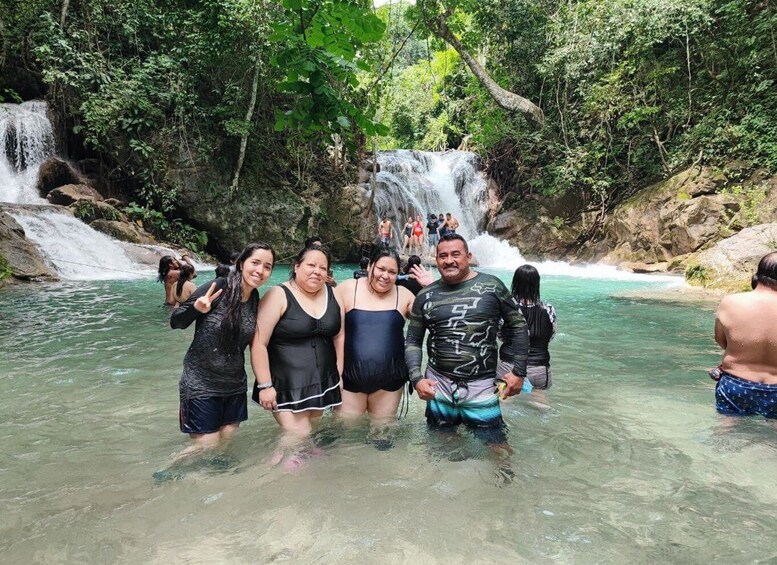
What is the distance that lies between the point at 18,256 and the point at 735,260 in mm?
16555

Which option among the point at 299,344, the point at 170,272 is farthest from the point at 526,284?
the point at 170,272

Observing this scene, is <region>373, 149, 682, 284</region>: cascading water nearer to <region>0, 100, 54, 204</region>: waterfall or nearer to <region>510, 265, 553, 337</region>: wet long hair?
<region>0, 100, 54, 204</region>: waterfall

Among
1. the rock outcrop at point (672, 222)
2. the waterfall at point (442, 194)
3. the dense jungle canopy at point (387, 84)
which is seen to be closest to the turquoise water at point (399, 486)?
the rock outcrop at point (672, 222)

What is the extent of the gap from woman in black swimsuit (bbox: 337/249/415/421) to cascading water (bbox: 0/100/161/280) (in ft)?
39.7

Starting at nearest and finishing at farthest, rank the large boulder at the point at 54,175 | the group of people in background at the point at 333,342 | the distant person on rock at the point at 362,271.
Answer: the group of people in background at the point at 333,342 → the distant person on rock at the point at 362,271 → the large boulder at the point at 54,175

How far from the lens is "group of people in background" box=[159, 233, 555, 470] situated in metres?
3.09

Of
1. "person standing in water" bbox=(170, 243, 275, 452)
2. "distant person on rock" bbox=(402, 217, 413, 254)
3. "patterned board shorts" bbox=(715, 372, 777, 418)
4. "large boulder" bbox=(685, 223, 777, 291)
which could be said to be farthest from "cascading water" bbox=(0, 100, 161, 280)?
"large boulder" bbox=(685, 223, 777, 291)

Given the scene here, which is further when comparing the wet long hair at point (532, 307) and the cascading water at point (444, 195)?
the cascading water at point (444, 195)

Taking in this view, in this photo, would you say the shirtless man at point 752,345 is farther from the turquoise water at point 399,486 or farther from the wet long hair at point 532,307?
the wet long hair at point 532,307

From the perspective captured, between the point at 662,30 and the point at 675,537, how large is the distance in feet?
62.3

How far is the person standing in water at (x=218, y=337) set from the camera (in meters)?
3.08

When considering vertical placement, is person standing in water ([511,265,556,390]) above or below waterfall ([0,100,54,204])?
below

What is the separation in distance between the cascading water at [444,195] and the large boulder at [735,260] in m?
7.24

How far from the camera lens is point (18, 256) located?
38.8ft
